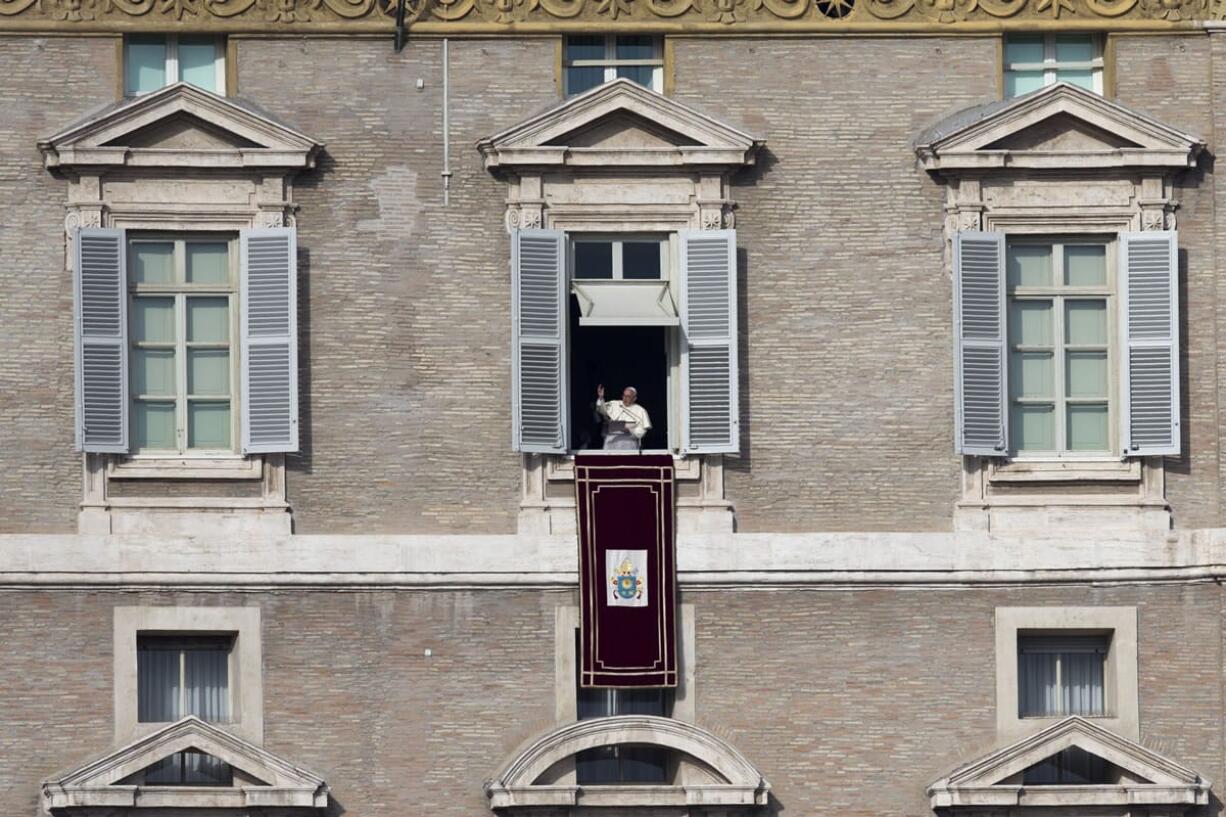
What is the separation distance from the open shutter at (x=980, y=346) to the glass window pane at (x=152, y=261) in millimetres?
8101

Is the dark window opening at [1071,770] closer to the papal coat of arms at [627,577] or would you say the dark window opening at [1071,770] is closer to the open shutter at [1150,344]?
the open shutter at [1150,344]

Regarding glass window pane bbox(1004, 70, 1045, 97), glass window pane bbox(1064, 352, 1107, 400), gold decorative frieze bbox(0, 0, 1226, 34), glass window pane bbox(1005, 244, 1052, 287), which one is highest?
gold decorative frieze bbox(0, 0, 1226, 34)

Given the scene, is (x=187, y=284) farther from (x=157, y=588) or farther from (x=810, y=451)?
(x=810, y=451)

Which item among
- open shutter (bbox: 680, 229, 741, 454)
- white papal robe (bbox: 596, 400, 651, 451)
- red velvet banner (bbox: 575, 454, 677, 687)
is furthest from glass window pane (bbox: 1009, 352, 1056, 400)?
white papal robe (bbox: 596, 400, 651, 451)

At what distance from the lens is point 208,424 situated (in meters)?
46.8

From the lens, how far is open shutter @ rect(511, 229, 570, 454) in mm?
46594

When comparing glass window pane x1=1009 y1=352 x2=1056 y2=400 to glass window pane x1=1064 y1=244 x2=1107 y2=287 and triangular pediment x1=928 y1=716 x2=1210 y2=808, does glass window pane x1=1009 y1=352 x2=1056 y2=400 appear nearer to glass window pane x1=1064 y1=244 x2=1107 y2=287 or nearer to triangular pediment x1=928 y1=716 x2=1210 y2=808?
glass window pane x1=1064 y1=244 x2=1107 y2=287

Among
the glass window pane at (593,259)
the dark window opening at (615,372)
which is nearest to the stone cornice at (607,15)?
the glass window pane at (593,259)

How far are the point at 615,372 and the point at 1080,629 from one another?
5.52 m

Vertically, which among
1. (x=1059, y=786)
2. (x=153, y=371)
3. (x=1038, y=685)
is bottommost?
(x=1059, y=786)

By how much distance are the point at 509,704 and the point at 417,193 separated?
536 cm

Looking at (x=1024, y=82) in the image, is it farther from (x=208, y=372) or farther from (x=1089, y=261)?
(x=208, y=372)

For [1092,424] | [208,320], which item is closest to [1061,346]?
[1092,424]

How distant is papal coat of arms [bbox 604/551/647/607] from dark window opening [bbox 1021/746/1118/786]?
447 cm
